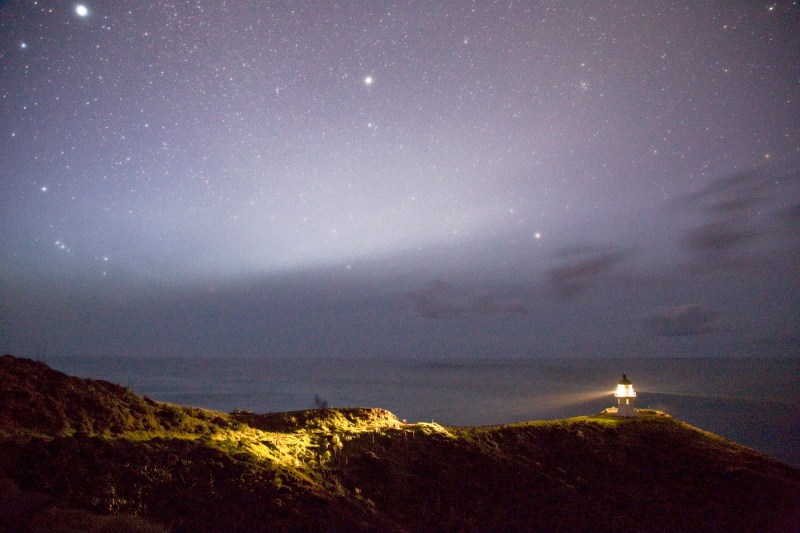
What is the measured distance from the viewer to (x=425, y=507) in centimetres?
1028

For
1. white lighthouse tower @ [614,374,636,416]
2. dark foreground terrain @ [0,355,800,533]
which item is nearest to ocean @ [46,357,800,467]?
white lighthouse tower @ [614,374,636,416]

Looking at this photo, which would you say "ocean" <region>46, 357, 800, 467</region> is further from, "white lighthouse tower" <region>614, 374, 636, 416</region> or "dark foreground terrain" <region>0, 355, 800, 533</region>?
"dark foreground terrain" <region>0, 355, 800, 533</region>

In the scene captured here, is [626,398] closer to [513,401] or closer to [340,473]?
[340,473]

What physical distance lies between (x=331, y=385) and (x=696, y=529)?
284ft

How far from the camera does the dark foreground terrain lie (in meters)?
7.80

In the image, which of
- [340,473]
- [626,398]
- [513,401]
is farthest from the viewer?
[513,401]

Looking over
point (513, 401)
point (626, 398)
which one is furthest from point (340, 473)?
point (513, 401)

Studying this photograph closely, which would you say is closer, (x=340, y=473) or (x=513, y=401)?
(x=340, y=473)

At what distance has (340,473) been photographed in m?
10.9

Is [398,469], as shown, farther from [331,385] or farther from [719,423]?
[331,385]

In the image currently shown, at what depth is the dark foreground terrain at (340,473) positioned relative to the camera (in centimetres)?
780

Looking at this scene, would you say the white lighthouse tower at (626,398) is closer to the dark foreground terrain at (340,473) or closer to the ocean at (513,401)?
the dark foreground terrain at (340,473)

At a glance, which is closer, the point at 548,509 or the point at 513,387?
the point at 548,509

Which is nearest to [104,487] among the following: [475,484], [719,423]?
[475,484]
